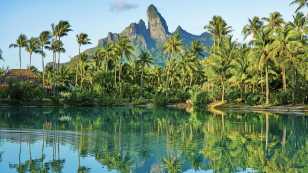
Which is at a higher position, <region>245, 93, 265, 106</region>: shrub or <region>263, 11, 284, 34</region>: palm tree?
<region>263, 11, 284, 34</region>: palm tree

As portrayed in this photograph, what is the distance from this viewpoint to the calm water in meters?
18.9

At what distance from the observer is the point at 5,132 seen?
3047cm

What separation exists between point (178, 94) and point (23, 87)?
91.2ft

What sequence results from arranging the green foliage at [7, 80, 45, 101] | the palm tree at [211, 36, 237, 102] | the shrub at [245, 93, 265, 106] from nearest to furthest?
the green foliage at [7, 80, 45, 101] → the shrub at [245, 93, 265, 106] → the palm tree at [211, 36, 237, 102]

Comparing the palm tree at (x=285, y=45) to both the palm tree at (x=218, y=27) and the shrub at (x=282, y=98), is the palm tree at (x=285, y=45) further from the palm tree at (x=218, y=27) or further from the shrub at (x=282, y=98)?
the palm tree at (x=218, y=27)

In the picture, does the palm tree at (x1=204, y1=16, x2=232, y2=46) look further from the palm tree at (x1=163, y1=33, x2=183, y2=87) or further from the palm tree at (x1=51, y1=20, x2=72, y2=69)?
the palm tree at (x1=51, y1=20, x2=72, y2=69)

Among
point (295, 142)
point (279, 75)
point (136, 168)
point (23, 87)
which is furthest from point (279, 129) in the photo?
point (23, 87)

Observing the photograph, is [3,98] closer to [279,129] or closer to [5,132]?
[5,132]

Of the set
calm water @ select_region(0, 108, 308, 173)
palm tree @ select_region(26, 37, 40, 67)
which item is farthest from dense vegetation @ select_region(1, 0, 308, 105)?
calm water @ select_region(0, 108, 308, 173)

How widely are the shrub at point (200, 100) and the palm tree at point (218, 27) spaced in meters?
16.7

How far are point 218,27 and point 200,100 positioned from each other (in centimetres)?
1871

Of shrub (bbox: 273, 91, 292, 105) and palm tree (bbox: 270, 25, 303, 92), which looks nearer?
palm tree (bbox: 270, 25, 303, 92)

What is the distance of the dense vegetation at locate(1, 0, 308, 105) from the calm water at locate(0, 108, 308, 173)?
1075 inches

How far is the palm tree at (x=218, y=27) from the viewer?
85250 mm
